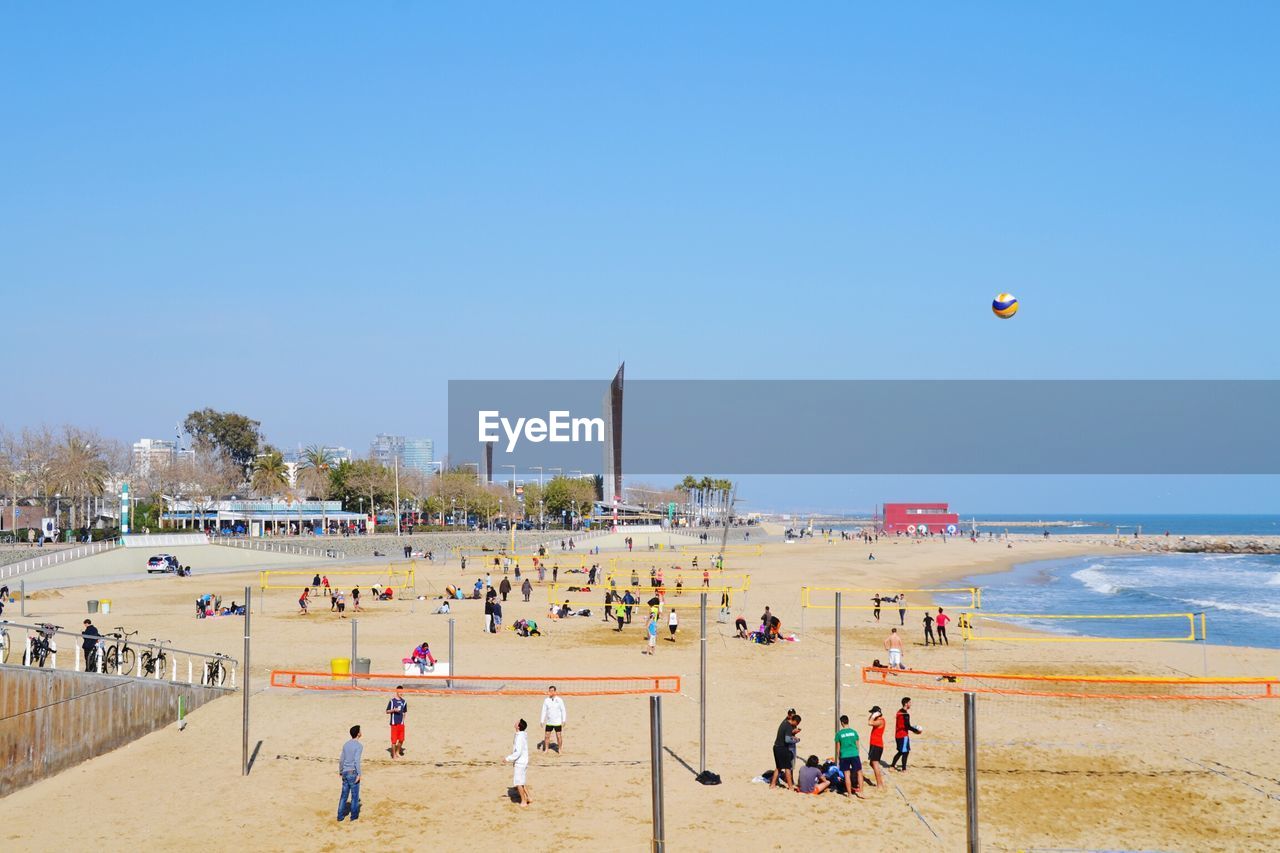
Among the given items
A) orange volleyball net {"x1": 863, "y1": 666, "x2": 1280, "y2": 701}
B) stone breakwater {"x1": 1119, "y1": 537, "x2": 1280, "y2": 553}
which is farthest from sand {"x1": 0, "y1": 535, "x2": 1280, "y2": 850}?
stone breakwater {"x1": 1119, "y1": 537, "x2": 1280, "y2": 553}

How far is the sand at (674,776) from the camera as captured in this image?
45.2 ft

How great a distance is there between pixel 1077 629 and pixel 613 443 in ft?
432

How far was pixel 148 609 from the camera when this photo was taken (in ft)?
132

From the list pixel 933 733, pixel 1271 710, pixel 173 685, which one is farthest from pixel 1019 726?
pixel 173 685

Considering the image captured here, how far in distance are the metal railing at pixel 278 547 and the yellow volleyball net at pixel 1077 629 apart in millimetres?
46819

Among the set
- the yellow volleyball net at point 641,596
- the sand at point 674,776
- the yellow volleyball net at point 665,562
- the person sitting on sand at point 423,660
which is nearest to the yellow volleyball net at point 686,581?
the yellow volleyball net at point 641,596

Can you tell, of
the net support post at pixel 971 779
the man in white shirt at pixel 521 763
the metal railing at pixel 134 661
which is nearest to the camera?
the net support post at pixel 971 779

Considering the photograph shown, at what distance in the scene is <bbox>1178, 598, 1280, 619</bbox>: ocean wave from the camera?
157ft

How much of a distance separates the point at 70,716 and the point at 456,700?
7751 millimetres

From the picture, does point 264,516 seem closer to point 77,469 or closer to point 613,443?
point 77,469

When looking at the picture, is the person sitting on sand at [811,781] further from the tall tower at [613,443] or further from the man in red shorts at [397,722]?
the tall tower at [613,443]

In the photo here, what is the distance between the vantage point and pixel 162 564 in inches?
2315

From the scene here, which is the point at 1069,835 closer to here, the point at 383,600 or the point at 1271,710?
the point at 1271,710

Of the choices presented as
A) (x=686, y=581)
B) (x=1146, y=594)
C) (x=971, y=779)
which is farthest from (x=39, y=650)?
(x=1146, y=594)
